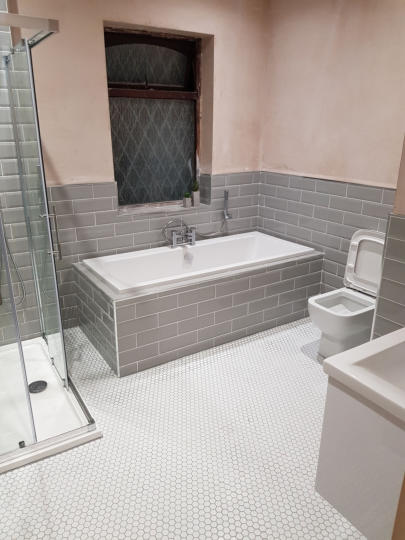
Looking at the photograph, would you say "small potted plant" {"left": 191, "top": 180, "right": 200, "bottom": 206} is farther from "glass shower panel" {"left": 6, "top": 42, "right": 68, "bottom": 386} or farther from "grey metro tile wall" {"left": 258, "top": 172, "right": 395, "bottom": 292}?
"glass shower panel" {"left": 6, "top": 42, "right": 68, "bottom": 386}

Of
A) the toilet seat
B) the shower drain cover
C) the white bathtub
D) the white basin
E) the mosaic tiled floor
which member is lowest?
the mosaic tiled floor

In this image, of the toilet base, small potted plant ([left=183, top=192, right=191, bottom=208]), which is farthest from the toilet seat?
small potted plant ([left=183, top=192, right=191, bottom=208])

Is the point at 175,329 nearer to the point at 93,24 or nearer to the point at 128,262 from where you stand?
the point at 128,262

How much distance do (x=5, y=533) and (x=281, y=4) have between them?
13.6 ft

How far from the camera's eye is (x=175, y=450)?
2143 mm

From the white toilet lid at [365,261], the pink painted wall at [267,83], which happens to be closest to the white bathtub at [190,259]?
the white toilet lid at [365,261]

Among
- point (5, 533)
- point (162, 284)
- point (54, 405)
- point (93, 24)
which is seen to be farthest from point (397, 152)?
point (5, 533)

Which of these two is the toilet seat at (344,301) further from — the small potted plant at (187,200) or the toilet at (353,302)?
the small potted plant at (187,200)

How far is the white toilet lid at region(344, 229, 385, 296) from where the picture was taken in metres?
3.08

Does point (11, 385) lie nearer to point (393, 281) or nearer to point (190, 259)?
point (190, 259)

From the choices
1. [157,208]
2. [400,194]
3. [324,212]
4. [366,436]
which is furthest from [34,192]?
[324,212]

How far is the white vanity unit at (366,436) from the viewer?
143cm

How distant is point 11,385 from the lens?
2.39 meters

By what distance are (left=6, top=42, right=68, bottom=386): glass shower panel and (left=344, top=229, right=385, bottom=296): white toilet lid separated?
7.25ft
